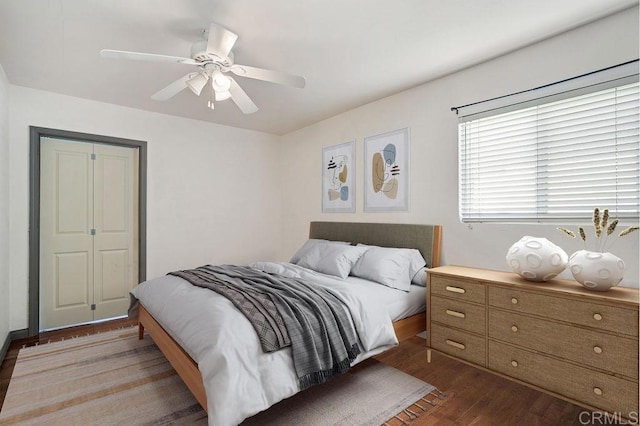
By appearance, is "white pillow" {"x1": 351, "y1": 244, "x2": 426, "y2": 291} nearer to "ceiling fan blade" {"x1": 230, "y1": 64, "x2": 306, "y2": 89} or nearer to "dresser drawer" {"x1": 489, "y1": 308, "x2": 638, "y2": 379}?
"dresser drawer" {"x1": 489, "y1": 308, "x2": 638, "y2": 379}

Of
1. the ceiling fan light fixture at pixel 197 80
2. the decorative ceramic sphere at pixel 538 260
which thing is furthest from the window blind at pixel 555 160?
the ceiling fan light fixture at pixel 197 80

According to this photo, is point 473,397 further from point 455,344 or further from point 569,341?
point 569,341

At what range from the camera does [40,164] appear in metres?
3.35

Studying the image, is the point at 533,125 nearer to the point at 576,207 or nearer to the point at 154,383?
the point at 576,207

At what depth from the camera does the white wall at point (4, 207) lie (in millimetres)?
2789

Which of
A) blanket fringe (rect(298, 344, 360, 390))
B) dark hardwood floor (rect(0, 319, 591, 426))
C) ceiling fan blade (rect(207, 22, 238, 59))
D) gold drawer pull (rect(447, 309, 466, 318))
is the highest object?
ceiling fan blade (rect(207, 22, 238, 59))

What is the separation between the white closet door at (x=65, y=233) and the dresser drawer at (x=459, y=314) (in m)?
3.82

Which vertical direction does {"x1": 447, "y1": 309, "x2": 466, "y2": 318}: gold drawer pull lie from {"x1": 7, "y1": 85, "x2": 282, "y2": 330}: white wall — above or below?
below

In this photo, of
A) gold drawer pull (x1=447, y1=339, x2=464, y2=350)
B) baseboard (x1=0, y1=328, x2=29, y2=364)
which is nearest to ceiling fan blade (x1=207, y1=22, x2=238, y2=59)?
gold drawer pull (x1=447, y1=339, x2=464, y2=350)

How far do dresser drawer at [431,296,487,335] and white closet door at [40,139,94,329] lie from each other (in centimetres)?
382

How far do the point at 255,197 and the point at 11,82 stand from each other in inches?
113

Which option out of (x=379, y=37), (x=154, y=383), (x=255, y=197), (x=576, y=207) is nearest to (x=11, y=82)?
(x=255, y=197)

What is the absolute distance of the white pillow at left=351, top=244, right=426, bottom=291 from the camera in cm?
280

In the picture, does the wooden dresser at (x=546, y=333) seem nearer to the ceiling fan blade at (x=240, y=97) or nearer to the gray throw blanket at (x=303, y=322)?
the gray throw blanket at (x=303, y=322)
